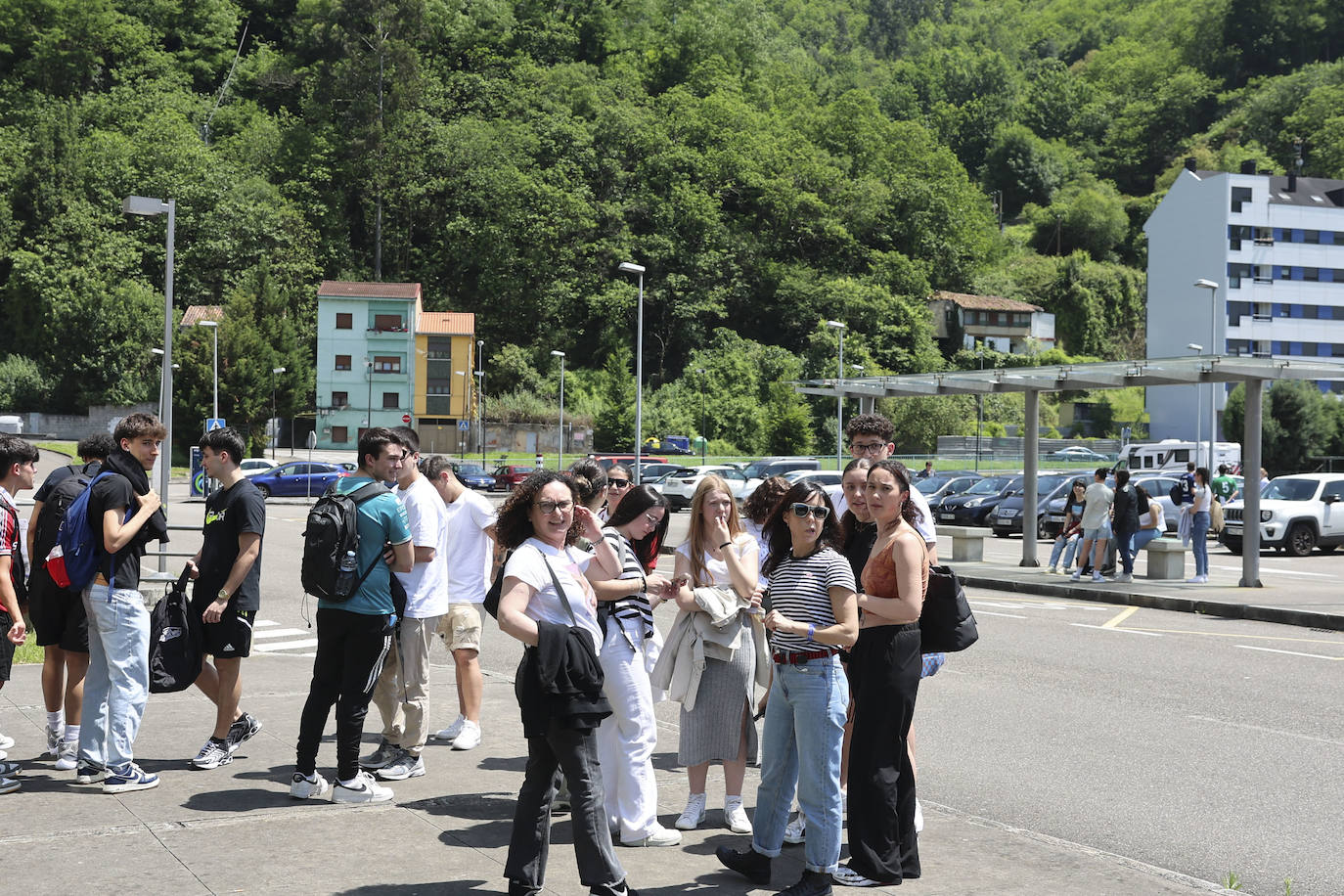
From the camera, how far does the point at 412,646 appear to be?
24.6 ft

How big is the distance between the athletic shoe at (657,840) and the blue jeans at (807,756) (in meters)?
0.62

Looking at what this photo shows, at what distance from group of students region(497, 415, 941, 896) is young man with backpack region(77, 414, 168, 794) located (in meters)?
2.41

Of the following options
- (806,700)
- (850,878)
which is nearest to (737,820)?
(850,878)

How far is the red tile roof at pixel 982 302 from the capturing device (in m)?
101

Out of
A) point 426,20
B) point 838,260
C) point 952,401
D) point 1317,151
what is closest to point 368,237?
point 426,20

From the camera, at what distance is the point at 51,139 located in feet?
287

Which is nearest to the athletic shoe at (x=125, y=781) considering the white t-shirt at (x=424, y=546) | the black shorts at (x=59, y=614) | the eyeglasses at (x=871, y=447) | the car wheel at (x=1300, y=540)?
the black shorts at (x=59, y=614)

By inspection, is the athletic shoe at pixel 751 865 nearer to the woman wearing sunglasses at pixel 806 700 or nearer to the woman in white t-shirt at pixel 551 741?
the woman wearing sunglasses at pixel 806 700

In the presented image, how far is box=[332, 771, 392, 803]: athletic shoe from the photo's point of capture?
640 cm

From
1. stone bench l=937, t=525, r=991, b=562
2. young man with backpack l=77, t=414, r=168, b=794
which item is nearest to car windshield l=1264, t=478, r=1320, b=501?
stone bench l=937, t=525, r=991, b=562

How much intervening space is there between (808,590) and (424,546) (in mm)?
2929

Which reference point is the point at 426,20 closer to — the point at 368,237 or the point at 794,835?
the point at 368,237

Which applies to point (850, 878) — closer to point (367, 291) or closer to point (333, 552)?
point (333, 552)

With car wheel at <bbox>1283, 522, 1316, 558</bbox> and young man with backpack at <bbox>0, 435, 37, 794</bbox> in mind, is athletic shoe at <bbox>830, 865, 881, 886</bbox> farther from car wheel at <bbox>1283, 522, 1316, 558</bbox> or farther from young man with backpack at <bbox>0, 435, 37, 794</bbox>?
car wheel at <bbox>1283, 522, 1316, 558</bbox>
